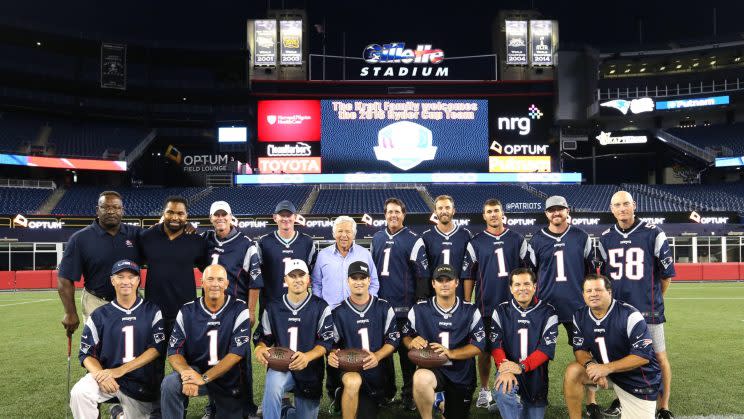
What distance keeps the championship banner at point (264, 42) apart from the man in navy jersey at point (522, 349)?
3170 centimetres

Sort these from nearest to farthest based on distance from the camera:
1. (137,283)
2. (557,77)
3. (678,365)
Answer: (137,283) < (678,365) < (557,77)

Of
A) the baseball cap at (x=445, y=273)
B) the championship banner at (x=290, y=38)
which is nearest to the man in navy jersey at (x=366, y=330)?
the baseball cap at (x=445, y=273)

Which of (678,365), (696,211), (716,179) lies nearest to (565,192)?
(696,211)

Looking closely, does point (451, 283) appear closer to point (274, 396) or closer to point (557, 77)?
point (274, 396)

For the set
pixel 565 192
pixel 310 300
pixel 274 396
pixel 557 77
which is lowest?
pixel 274 396

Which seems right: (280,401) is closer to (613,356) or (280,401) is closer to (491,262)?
(491,262)

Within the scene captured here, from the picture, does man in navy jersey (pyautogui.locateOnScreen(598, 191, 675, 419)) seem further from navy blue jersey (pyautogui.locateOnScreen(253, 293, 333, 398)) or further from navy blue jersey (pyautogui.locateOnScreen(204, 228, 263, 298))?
navy blue jersey (pyautogui.locateOnScreen(204, 228, 263, 298))

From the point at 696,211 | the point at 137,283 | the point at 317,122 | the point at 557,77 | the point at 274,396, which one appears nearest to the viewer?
the point at 274,396

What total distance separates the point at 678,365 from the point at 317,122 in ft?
88.0

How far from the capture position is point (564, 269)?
604cm

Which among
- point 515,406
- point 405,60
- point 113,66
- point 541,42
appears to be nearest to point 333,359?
point 515,406

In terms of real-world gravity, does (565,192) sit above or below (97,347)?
above

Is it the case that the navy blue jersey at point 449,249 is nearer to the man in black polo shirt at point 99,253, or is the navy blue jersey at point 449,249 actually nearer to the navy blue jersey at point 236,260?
the navy blue jersey at point 236,260

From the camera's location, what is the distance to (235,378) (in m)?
5.12
